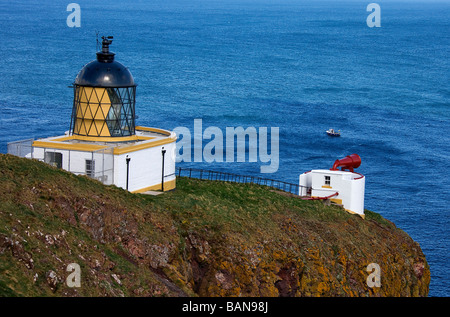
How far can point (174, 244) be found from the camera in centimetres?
3045

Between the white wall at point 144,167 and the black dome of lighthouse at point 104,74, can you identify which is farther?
the black dome of lighthouse at point 104,74

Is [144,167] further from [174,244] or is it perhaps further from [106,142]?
[174,244]

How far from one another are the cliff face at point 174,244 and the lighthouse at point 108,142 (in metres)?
1.87

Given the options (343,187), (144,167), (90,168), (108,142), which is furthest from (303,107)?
(90,168)

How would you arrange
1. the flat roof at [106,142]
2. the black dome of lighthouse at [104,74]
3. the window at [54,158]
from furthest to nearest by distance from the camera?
1. the black dome of lighthouse at [104,74]
2. the window at [54,158]
3. the flat roof at [106,142]

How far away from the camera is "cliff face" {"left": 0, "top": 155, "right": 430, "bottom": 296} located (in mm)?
24422

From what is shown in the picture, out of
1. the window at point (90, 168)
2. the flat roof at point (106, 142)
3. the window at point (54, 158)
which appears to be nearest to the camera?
the window at point (90, 168)

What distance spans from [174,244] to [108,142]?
30.7ft

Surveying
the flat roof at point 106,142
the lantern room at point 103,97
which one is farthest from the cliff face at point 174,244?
the lantern room at point 103,97

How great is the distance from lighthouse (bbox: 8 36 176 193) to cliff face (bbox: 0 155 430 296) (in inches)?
73.6

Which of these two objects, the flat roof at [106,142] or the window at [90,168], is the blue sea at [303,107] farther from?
the window at [90,168]

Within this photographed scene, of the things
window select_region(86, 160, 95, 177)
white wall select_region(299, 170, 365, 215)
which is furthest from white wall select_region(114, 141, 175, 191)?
white wall select_region(299, 170, 365, 215)

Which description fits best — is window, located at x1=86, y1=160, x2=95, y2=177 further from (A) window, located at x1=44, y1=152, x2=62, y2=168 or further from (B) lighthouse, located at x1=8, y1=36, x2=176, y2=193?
(A) window, located at x1=44, y1=152, x2=62, y2=168

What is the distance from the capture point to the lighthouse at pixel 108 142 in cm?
3581
